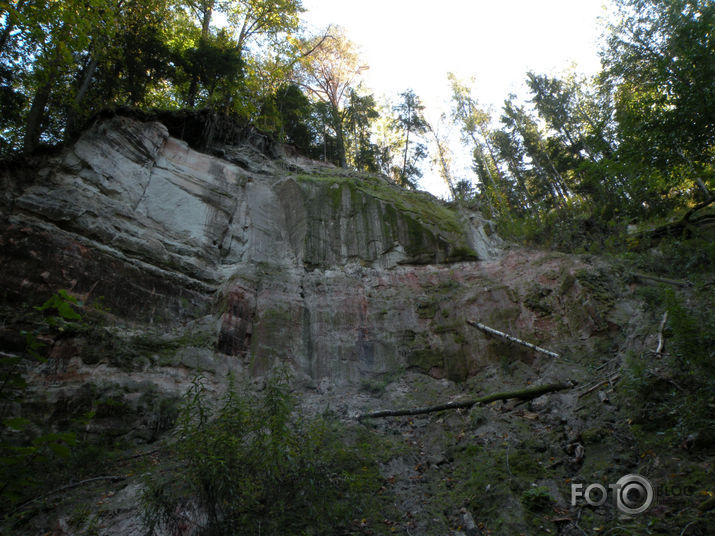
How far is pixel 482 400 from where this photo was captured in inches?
365

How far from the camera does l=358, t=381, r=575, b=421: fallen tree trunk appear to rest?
28.5ft

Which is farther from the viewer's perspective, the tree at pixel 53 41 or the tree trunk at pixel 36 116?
the tree trunk at pixel 36 116

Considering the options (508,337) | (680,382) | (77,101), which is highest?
(77,101)

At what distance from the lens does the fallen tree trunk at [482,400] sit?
8.70 meters

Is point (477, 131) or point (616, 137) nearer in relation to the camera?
point (616, 137)

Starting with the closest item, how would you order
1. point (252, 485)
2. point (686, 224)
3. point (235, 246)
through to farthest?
point (252, 485)
point (686, 224)
point (235, 246)

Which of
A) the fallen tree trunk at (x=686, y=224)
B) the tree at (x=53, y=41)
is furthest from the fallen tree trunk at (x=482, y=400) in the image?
the tree at (x=53, y=41)

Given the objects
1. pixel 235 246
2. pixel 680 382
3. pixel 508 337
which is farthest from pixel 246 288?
pixel 680 382

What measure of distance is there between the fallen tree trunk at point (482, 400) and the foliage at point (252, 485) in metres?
2.99

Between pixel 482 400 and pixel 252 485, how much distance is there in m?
5.63

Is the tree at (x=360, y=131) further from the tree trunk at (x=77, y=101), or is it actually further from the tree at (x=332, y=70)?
the tree trunk at (x=77, y=101)

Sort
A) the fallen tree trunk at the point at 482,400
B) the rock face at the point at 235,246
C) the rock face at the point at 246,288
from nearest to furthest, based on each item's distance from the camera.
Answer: the fallen tree trunk at the point at 482,400, the rock face at the point at 246,288, the rock face at the point at 235,246

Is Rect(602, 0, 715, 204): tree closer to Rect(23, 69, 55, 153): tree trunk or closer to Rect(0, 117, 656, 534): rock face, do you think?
Rect(0, 117, 656, 534): rock face

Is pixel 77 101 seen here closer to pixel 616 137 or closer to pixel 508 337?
pixel 508 337
